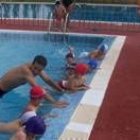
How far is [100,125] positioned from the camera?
22.2 ft

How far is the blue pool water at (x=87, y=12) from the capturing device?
62.6 ft

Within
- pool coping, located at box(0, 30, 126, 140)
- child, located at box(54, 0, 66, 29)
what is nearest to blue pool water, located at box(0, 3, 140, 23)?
child, located at box(54, 0, 66, 29)

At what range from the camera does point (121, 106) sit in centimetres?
766

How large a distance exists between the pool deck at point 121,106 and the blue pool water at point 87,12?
7561mm

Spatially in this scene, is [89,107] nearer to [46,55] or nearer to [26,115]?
[26,115]

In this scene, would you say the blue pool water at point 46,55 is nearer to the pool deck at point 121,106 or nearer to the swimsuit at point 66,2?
the pool deck at point 121,106

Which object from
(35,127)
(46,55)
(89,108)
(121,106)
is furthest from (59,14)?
(35,127)

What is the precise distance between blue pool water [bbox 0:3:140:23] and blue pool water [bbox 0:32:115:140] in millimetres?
3714

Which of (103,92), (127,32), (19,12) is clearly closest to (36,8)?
(19,12)

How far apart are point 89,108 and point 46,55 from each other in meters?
5.91

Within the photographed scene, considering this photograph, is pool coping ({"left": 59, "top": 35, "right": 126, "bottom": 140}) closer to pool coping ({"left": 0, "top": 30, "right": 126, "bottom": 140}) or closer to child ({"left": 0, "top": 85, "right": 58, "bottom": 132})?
pool coping ({"left": 0, "top": 30, "right": 126, "bottom": 140})

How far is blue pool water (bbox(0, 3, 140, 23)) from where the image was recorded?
62.6 ft

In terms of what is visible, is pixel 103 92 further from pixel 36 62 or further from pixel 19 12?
pixel 19 12

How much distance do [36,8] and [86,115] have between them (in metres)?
13.7
